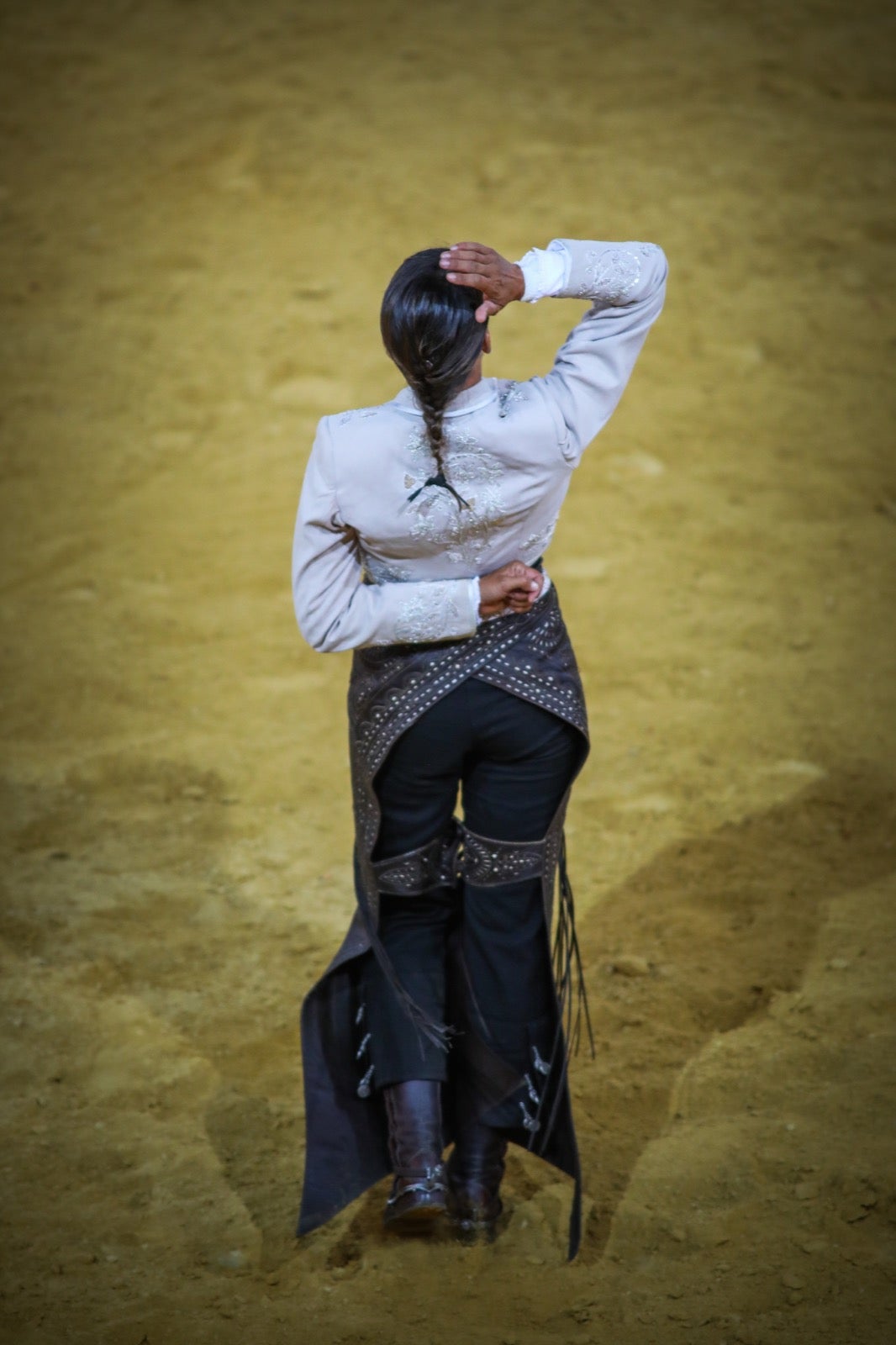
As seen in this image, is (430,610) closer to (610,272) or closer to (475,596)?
(475,596)

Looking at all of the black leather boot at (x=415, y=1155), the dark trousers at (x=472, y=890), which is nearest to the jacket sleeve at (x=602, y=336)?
the dark trousers at (x=472, y=890)

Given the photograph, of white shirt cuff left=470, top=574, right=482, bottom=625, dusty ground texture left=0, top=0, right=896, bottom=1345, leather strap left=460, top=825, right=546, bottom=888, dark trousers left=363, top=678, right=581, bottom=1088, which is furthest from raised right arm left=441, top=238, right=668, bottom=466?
dusty ground texture left=0, top=0, right=896, bottom=1345

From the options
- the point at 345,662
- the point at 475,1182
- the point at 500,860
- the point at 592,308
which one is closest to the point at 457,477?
the point at 592,308

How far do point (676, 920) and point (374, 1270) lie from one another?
4.24 feet

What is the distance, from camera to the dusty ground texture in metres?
2.54

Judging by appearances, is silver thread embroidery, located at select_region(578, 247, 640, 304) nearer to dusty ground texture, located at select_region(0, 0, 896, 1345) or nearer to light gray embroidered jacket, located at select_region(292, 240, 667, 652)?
light gray embroidered jacket, located at select_region(292, 240, 667, 652)

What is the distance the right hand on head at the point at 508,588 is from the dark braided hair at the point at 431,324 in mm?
327

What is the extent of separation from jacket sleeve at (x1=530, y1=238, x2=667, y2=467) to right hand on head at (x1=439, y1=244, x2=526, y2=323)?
0.34 feet

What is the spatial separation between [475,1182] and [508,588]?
1153mm

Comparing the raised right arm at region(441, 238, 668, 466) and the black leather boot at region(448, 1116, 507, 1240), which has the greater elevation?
the raised right arm at region(441, 238, 668, 466)

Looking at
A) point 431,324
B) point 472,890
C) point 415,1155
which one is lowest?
point 415,1155

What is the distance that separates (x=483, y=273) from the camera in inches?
76.9

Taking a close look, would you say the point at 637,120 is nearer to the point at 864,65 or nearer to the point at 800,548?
the point at 864,65

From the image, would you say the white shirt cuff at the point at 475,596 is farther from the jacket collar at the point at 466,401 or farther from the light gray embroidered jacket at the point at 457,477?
the jacket collar at the point at 466,401
